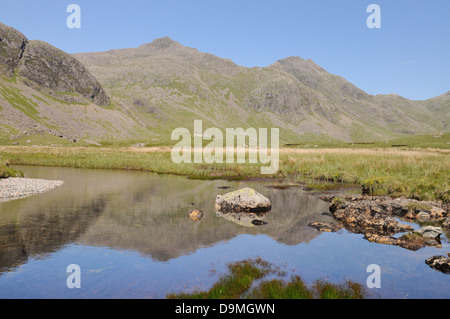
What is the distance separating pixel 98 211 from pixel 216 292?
14725 mm

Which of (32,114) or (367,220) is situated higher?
(32,114)

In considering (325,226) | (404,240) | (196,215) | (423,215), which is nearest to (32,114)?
(196,215)

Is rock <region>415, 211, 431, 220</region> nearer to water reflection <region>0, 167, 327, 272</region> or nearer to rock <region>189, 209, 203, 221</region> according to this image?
water reflection <region>0, 167, 327, 272</region>

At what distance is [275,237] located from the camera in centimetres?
1667

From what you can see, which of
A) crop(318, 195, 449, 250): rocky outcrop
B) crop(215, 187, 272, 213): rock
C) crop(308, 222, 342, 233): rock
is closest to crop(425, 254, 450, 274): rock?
crop(318, 195, 449, 250): rocky outcrop

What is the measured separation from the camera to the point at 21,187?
1124 inches

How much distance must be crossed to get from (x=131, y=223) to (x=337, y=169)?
3253cm

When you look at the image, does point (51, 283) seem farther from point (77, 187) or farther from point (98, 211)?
point (77, 187)

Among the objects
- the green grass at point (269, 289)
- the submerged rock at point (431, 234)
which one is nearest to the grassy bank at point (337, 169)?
the submerged rock at point (431, 234)

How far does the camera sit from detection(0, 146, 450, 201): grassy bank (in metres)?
27.9

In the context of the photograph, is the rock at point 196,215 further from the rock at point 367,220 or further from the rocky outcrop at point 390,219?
the rock at point 367,220

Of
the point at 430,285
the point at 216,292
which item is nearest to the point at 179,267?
the point at 216,292

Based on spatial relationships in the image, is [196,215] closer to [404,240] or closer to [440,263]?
[404,240]
